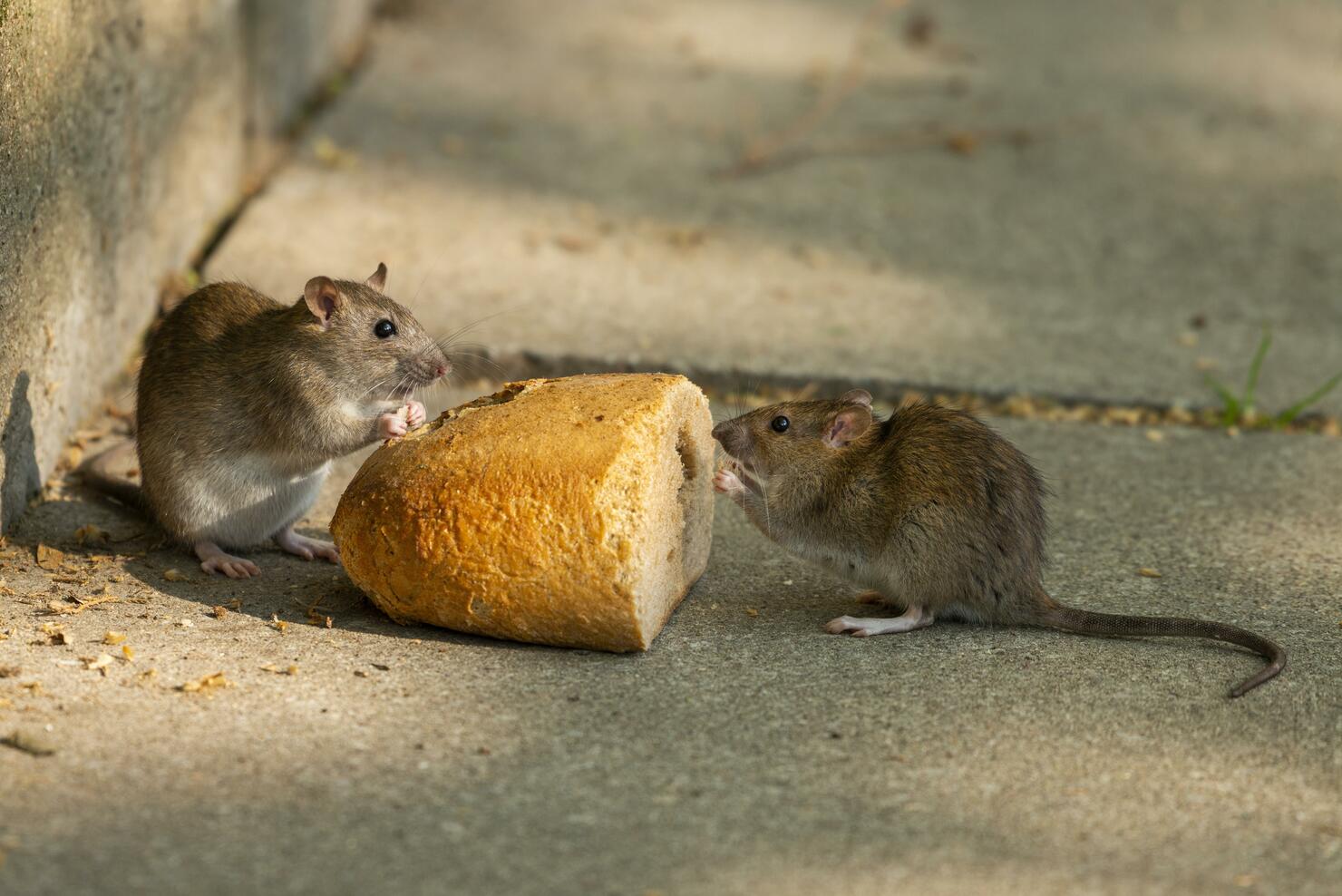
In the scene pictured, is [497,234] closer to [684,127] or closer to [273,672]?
[684,127]

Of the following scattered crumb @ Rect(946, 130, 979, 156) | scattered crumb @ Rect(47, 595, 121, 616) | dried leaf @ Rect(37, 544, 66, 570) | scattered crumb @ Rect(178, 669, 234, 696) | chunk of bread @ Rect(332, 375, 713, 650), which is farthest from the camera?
scattered crumb @ Rect(946, 130, 979, 156)

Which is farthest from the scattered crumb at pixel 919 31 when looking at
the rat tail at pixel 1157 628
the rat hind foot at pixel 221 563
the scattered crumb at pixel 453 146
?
the rat hind foot at pixel 221 563

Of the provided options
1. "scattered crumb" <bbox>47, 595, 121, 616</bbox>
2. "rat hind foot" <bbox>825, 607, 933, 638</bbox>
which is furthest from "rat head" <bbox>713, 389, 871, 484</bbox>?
"scattered crumb" <bbox>47, 595, 121, 616</bbox>

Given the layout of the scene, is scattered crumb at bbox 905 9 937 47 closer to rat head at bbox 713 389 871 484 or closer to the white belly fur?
A: rat head at bbox 713 389 871 484

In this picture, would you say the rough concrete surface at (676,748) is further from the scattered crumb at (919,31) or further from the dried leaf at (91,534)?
the scattered crumb at (919,31)

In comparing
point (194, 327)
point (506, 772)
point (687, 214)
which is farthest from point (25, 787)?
point (687, 214)

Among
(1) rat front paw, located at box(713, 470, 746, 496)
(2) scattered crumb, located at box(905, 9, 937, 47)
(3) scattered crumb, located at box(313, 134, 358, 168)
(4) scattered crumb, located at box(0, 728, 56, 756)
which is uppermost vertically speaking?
(2) scattered crumb, located at box(905, 9, 937, 47)
